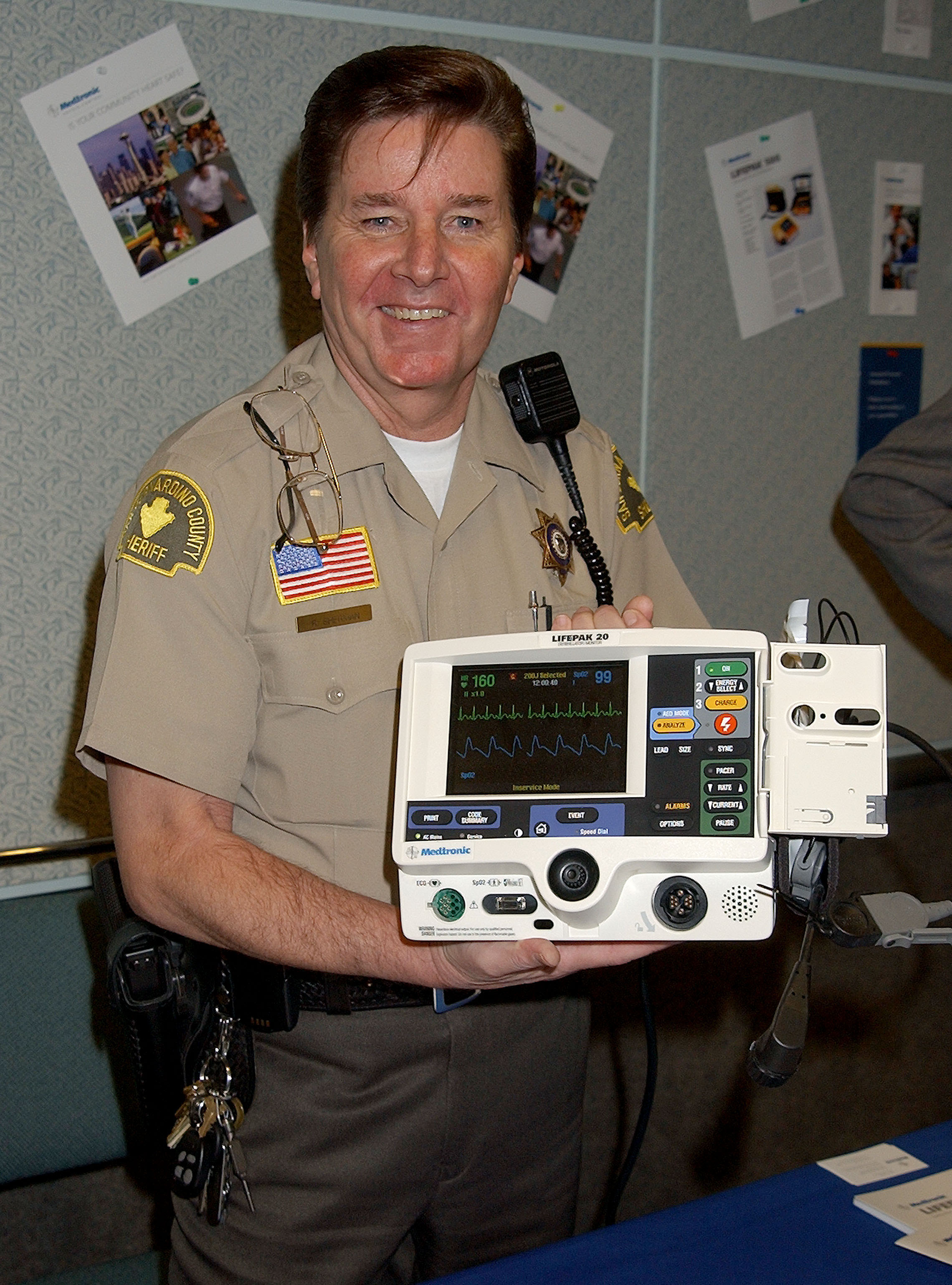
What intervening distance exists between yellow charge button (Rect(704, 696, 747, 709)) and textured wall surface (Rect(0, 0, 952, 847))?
912mm

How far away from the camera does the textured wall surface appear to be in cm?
140

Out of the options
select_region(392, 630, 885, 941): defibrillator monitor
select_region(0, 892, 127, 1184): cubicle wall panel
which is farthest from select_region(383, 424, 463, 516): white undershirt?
select_region(0, 892, 127, 1184): cubicle wall panel

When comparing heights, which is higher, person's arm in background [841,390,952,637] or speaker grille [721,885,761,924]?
person's arm in background [841,390,952,637]

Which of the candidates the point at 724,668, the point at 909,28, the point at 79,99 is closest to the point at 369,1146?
the point at 724,668

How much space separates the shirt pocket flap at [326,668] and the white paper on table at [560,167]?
2.54 ft

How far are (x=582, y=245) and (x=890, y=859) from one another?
1.23m

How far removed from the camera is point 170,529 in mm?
987

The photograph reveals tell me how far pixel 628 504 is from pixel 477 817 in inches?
21.5

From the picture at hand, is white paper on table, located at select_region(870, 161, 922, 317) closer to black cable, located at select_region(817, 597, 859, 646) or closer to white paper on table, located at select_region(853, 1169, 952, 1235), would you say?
black cable, located at select_region(817, 597, 859, 646)

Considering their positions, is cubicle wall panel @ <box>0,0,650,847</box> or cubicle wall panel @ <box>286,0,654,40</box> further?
cubicle wall panel @ <box>286,0,654,40</box>

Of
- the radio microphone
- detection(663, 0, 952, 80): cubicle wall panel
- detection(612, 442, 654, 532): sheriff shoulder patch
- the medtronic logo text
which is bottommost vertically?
the radio microphone

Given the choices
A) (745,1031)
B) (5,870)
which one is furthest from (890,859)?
(5,870)

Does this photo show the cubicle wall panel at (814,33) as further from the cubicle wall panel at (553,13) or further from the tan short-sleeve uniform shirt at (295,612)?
the tan short-sleeve uniform shirt at (295,612)

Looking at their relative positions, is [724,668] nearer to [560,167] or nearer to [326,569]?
[326,569]
